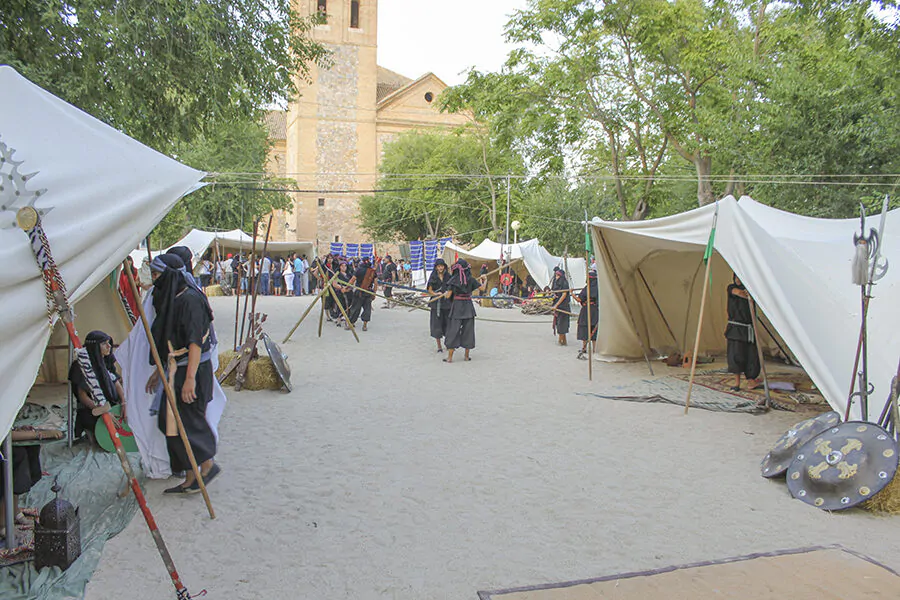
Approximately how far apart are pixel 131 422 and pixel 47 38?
628 cm

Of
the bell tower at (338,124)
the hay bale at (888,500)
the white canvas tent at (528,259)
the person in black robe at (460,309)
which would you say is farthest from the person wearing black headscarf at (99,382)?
the bell tower at (338,124)

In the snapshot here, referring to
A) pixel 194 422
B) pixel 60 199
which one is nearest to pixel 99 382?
pixel 194 422

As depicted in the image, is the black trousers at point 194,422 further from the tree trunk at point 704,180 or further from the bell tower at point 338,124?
the bell tower at point 338,124

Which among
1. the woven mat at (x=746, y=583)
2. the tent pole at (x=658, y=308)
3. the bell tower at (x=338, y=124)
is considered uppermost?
the bell tower at (x=338, y=124)

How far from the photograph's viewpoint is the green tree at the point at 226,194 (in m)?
28.6

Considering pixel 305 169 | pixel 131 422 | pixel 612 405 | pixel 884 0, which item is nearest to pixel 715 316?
pixel 612 405

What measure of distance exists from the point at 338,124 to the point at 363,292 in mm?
33400

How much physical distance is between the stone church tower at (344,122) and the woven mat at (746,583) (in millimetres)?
41418

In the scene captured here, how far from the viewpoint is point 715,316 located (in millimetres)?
10641

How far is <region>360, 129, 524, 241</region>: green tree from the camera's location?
3581cm

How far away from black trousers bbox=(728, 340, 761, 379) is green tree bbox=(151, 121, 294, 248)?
2351 centimetres

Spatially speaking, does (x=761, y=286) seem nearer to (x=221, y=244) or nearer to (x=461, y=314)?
(x=461, y=314)

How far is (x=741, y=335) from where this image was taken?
775cm

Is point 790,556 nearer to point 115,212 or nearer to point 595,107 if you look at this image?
point 115,212
